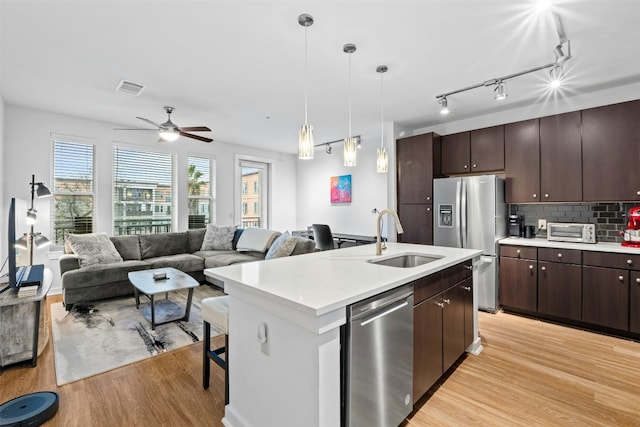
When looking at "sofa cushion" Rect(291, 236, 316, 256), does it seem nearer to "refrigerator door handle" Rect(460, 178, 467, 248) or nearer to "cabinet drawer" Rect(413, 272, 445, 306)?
"refrigerator door handle" Rect(460, 178, 467, 248)

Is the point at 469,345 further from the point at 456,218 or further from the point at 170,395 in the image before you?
the point at 170,395

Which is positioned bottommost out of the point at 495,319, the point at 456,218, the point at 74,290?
the point at 495,319

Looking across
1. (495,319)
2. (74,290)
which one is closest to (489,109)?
(495,319)

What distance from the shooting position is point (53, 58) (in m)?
2.69

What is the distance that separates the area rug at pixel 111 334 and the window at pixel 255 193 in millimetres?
3265

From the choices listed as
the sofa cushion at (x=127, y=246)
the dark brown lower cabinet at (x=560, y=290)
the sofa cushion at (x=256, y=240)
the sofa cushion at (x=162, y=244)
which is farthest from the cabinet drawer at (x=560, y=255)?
the sofa cushion at (x=127, y=246)

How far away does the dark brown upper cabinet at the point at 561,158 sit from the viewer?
333 cm

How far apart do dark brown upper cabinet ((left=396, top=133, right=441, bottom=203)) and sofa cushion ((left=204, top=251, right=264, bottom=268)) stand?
2599mm

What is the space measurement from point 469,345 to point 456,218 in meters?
1.82

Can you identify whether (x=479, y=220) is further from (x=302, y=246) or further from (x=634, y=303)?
(x=302, y=246)

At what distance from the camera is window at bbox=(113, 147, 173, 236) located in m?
Result: 4.97

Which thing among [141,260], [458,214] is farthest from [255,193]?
[458,214]

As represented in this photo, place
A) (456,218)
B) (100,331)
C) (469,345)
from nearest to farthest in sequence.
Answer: (469,345) < (100,331) < (456,218)

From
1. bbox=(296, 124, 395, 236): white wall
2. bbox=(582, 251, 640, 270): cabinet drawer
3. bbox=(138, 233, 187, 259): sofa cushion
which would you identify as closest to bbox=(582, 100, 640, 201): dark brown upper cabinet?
bbox=(582, 251, 640, 270): cabinet drawer
